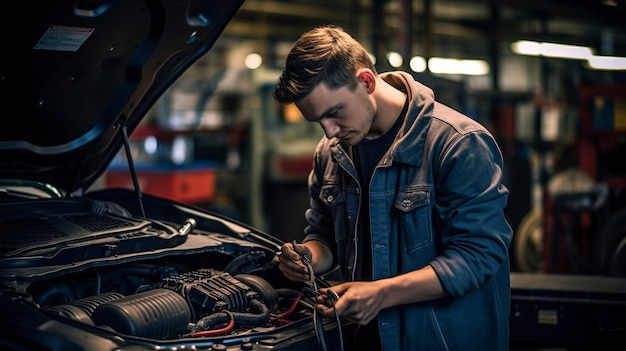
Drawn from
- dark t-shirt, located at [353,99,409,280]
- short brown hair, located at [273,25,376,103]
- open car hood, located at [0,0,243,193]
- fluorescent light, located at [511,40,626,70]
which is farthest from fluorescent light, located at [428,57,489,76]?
short brown hair, located at [273,25,376,103]

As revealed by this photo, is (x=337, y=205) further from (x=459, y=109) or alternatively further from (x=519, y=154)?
(x=519, y=154)

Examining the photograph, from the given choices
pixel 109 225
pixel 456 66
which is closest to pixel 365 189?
pixel 109 225

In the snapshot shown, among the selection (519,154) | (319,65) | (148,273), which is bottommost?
(519,154)

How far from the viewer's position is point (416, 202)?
1.92 metres

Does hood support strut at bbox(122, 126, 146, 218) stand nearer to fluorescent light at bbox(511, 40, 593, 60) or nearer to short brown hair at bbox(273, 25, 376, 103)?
short brown hair at bbox(273, 25, 376, 103)

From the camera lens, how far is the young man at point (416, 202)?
6.04ft

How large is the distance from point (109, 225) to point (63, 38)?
1.84 ft

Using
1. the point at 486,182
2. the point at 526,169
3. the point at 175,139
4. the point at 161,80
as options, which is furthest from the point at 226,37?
the point at 486,182

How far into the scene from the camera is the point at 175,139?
820cm

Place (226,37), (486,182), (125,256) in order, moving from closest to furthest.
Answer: (486,182), (125,256), (226,37)

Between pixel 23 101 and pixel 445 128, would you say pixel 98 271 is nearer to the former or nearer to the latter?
pixel 23 101

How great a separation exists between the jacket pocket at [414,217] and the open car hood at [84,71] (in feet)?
2.77

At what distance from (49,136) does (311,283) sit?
3.42 ft

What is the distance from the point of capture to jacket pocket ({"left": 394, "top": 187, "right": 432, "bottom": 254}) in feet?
6.31
